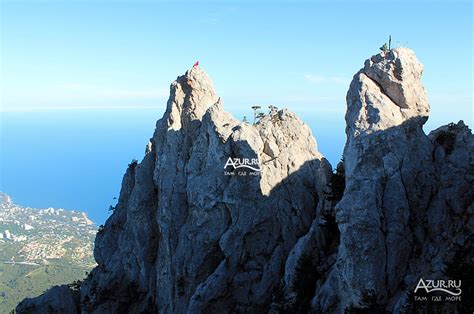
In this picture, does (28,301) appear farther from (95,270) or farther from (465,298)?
(465,298)

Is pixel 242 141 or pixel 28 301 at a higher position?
pixel 242 141

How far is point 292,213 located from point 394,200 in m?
9.41

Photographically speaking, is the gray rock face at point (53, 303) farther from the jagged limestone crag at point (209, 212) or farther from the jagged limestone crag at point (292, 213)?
the jagged limestone crag at point (209, 212)

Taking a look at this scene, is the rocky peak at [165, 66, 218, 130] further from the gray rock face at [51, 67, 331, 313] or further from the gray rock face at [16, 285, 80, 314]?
the gray rock face at [16, 285, 80, 314]

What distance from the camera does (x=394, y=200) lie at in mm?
22547

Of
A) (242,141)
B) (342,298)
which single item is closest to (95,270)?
(242,141)

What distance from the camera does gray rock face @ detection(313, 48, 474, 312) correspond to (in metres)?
21.4

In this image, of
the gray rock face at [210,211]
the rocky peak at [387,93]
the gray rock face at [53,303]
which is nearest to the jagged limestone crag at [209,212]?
the gray rock face at [210,211]

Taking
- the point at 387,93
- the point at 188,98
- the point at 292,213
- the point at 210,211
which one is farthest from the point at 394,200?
the point at 188,98

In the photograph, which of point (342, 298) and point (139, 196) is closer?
point (342, 298)

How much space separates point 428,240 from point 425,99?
29.8ft

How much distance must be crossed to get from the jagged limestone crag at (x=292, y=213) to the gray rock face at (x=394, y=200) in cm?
7

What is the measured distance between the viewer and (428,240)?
22266mm

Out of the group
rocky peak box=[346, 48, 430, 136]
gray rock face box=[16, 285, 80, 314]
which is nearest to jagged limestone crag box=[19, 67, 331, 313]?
gray rock face box=[16, 285, 80, 314]
